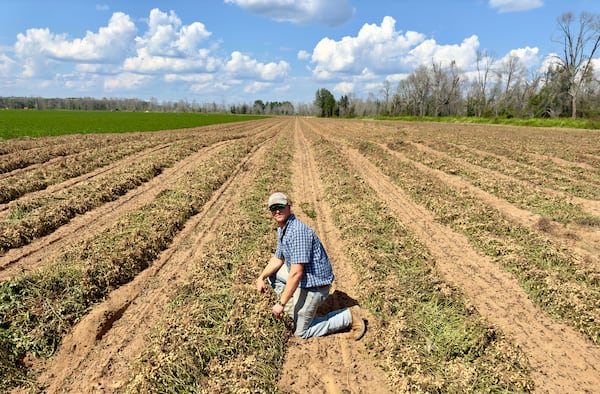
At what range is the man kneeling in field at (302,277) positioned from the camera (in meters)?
4.18

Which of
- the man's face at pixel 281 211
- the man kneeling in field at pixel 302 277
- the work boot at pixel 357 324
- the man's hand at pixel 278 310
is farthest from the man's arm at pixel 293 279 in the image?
the work boot at pixel 357 324

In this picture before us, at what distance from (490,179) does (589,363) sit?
382 inches

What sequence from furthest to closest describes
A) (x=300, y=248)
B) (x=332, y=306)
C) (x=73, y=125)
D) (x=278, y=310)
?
(x=73, y=125), (x=332, y=306), (x=278, y=310), (x=300, y=248)

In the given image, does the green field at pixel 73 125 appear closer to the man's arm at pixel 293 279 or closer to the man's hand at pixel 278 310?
the man's hand at pixel 278 310

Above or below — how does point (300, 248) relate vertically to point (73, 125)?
below

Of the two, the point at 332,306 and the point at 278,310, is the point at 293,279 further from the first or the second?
the point at 332,306

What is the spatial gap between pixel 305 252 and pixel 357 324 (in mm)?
1467

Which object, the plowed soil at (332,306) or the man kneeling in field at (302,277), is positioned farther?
the man kneeling in field at (302,277)

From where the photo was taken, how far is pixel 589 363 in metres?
4.11

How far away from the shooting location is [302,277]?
14.4 ft

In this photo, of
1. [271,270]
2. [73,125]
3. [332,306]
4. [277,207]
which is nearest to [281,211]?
[277,207]

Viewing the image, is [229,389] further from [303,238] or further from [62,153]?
[62,153]

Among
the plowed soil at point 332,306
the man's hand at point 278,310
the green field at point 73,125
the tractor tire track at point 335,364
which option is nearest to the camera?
→ the tractor tire track at point 335,364

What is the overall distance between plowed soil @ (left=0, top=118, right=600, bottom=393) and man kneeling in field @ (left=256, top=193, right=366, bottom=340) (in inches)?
7.7
